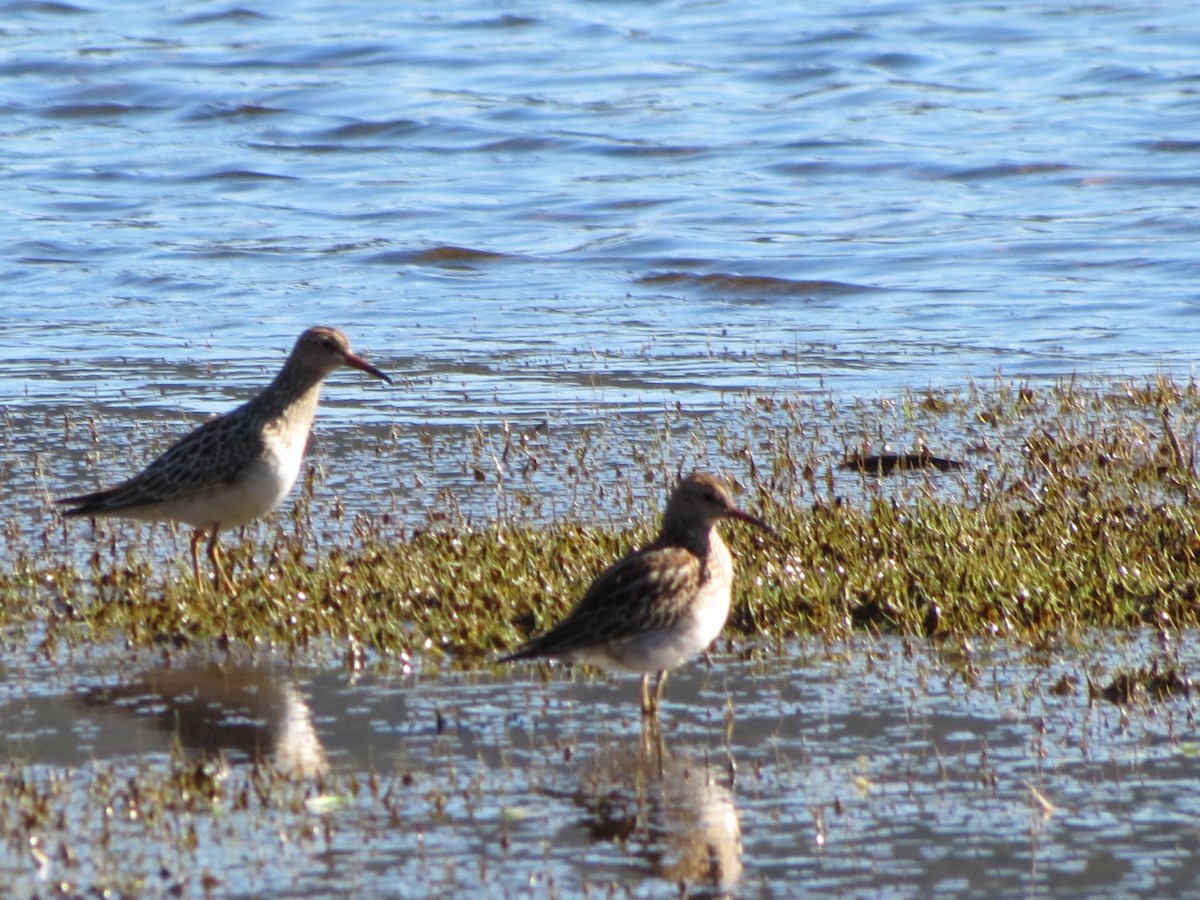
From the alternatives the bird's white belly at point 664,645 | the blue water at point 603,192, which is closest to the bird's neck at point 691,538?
the bird's white belly at point 664,645

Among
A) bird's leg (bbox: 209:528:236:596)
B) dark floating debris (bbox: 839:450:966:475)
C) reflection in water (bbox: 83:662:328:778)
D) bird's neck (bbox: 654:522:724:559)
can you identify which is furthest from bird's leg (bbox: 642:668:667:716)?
dark floating debris (bbox: 839:450:966:475)

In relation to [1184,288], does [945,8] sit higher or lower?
higher

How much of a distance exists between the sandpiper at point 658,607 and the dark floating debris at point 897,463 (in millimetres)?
3965

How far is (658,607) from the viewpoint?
7121 millimetres

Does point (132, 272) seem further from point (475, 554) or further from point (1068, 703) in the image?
point (1068, 703)

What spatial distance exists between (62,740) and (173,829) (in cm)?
113

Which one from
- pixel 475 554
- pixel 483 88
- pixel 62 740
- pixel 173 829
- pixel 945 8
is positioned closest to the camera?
pixel 173 829

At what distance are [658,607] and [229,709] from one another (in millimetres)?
1633

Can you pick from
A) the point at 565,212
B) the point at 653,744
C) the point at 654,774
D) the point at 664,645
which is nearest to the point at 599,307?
the point at 565,212

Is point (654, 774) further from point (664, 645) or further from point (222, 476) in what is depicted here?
point (222, 476)

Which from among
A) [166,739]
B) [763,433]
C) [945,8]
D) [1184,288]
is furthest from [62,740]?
[945,8]

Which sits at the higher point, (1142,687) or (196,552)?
(196,552)

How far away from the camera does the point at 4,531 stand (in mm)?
10141

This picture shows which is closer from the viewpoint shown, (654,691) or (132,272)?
(654,691)
